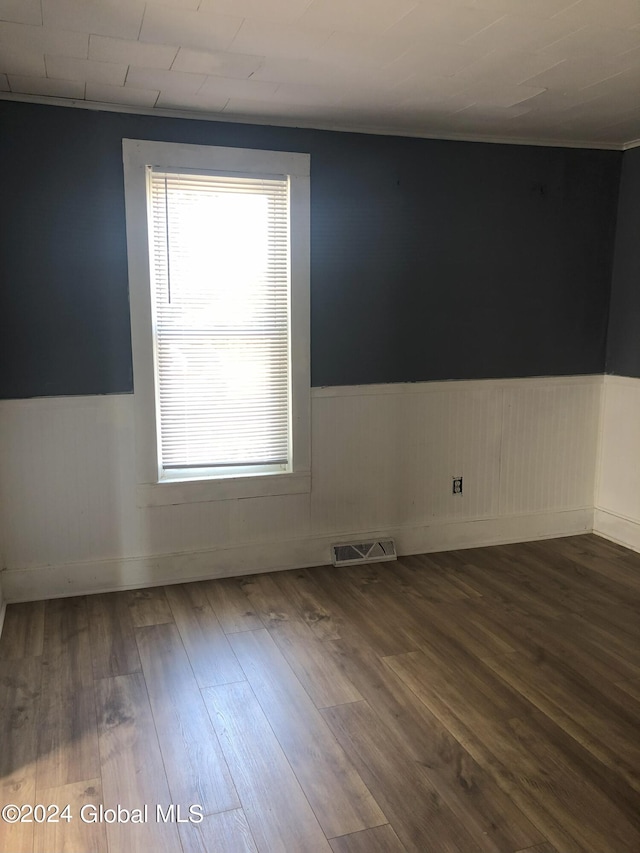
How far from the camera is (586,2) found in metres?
2.25

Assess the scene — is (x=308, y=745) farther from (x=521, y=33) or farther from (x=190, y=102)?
(x=190, y=102)

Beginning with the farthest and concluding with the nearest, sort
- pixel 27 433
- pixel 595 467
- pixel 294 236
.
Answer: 1. pixel 595 467
2. pixel 294 236
3. pixel 27 433

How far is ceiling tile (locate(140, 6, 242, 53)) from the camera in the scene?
234 cm

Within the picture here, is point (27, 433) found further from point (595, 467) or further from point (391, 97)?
point (595, 467)

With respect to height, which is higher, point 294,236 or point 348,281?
point 294,236

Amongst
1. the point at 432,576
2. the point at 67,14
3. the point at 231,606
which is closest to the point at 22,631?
the point at 231,606

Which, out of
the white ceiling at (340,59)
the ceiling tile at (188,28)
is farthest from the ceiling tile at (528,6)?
the ceiling tile at (188,28)

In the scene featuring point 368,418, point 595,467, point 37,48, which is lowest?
point 595,467

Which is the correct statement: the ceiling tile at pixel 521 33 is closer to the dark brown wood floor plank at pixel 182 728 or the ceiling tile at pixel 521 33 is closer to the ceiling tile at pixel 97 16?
the ceiling tile at pixel 97 16

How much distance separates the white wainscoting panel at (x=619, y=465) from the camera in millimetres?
4297

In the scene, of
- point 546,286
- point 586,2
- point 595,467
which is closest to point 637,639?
point 595,467

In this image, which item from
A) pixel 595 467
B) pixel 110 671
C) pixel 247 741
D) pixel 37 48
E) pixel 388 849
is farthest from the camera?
pixel 595 467

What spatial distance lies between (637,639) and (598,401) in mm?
1823

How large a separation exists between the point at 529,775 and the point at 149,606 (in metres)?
1.98
